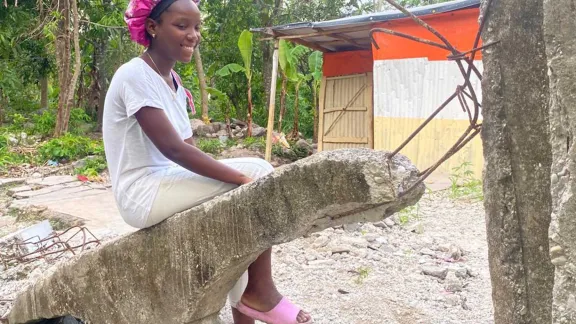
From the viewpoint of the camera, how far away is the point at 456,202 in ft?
21.0

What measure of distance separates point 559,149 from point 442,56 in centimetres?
693

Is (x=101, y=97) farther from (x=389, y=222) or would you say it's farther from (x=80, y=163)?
(x=389, y=222)

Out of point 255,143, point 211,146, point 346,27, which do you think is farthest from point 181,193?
point 255,143

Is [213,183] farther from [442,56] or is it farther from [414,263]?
[442,56]

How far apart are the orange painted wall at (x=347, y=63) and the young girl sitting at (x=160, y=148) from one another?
8284 millimetres

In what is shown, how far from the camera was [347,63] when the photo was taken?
10.5 metres

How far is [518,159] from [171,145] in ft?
3.96

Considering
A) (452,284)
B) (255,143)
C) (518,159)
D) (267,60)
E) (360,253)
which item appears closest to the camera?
(518,159)

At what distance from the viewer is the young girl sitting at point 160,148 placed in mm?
2029

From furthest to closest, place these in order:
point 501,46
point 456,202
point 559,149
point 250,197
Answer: point 456,202, point 250,197, point 501,46, point 559,149

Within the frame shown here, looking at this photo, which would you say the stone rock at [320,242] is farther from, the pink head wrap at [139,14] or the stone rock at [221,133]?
the stone rock at [221,133]

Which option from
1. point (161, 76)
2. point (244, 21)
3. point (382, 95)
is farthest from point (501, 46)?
point (244, 21)

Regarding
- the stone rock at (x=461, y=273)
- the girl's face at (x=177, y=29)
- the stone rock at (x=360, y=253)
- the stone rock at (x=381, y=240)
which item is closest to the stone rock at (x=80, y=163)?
the stone rock at (x=381, y=240)

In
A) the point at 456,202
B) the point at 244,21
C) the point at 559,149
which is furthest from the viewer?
the point at 244,21
